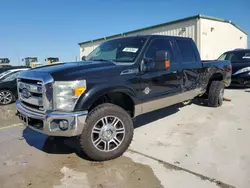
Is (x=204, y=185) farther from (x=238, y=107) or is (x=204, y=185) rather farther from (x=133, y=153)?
(x=238, y=107)

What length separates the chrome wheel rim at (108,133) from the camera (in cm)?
352

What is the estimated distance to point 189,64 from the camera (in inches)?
211

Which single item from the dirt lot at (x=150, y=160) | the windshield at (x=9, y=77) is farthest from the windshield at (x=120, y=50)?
the windshield at (x=9, y=77)

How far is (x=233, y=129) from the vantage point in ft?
15.9

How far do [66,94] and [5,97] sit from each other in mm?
7231

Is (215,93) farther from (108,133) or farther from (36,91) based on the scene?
(36,91)

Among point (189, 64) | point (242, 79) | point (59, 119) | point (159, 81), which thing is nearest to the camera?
point (59, 119)

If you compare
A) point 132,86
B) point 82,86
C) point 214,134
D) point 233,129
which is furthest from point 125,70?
point 233,129

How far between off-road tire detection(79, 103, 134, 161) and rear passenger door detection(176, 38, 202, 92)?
6.45 feet

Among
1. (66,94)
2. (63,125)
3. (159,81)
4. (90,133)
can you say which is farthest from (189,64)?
(63,125)

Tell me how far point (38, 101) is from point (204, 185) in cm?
246

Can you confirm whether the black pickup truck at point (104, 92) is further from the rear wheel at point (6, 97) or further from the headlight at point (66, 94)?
the rear wheel at point (6, 97)

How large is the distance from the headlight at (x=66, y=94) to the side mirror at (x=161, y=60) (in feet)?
5.00

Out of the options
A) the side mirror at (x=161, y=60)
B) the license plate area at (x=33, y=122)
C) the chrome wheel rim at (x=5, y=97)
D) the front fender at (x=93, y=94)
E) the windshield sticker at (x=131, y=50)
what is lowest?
the chrome wheel rim at (x=5, y=97)
